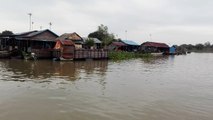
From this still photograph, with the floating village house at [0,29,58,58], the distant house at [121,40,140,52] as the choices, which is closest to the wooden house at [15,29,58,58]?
the floating village house at [0,29,58,58]

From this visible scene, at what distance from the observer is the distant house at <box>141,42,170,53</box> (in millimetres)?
73925

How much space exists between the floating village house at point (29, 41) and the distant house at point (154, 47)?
1449 inches

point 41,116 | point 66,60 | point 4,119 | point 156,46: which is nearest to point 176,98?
point 41,116

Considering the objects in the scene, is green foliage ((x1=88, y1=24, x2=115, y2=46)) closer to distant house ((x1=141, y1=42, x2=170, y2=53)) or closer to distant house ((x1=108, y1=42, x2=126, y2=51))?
distant house ((x1=108, y1=42, x2=126, y2=51))

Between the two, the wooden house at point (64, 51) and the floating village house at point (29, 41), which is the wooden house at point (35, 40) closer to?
the floating village house at point (29, 41)

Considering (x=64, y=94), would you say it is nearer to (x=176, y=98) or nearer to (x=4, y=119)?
(x=4, y=119)

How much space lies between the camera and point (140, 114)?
892 centimetres

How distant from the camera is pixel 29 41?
40.7 metres

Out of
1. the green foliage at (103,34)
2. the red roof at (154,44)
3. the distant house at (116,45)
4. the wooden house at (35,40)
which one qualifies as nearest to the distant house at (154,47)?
the red roof at (154,44)

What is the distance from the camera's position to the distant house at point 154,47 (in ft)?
243

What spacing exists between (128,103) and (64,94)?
10.4 ft

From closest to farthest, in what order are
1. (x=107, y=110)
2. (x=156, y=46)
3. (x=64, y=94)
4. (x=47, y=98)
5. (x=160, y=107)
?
(x=107, y=110)
(x=160, y=107)
(x=47, y=98)
(x=64, y=94)
(x=156, y=46)

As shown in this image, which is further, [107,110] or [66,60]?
[66,60]

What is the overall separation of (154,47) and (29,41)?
147 feet
